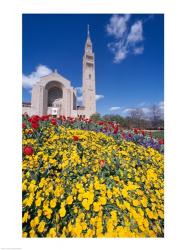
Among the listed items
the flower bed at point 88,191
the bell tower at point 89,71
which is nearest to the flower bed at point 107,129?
the flower bed at point 88,191

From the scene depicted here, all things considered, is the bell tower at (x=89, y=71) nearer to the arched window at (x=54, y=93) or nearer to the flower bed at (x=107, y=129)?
the flower bed at (x=107, y=129)

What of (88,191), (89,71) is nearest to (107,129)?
(88,191)

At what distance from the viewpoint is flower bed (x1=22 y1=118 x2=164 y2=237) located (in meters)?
1.19

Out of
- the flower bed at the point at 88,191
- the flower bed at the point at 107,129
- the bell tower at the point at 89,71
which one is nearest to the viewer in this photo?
the flower bed at the point at 88,191

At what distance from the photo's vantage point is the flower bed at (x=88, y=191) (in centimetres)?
119

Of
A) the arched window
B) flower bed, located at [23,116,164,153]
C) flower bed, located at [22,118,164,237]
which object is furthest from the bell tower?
the arched window

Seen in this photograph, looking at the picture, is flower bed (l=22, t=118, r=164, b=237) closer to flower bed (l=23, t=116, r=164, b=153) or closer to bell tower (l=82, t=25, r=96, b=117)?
flower bed (l=23, t=116, r=164, b=153)
